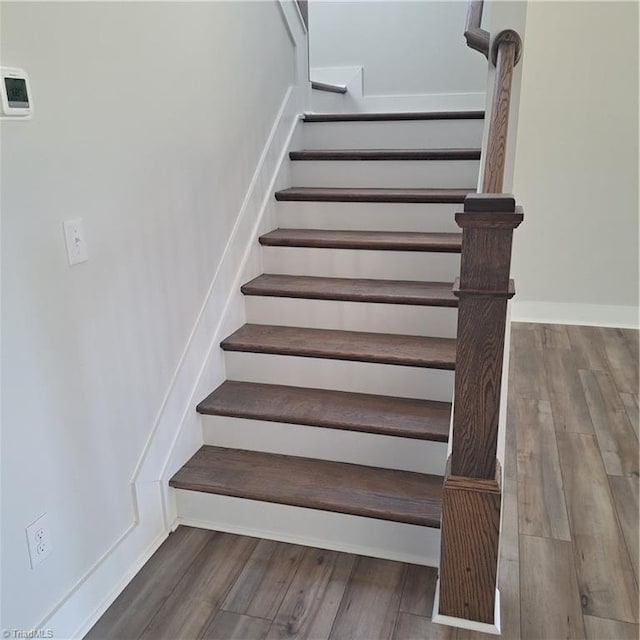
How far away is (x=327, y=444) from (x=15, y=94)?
4.67 feet

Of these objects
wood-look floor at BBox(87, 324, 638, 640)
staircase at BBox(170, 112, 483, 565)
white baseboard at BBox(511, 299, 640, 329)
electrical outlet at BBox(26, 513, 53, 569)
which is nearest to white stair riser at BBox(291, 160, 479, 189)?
staircase at BBox(170, 112, 483, 565)

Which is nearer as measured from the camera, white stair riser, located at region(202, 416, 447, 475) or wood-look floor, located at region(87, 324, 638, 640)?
wood-look floor, located at region(87, 324, 638, 640)

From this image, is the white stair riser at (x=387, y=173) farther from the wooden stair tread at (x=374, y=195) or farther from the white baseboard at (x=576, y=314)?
the white baseboard at (x=576, y=314)

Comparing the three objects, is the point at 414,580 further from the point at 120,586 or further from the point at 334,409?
the point at 120,586

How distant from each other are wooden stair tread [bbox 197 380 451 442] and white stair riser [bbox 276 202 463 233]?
918 mm

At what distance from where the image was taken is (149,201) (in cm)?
182

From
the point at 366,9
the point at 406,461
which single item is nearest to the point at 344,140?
the point at 366,9

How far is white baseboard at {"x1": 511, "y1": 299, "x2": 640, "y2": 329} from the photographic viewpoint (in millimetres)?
4031

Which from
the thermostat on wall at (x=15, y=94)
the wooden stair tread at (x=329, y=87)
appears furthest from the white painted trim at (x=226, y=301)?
the thermostat on wall at (x=15, y=94)

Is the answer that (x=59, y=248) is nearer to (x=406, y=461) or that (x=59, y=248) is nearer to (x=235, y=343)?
(x=235, y=343)

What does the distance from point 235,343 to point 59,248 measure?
101cm

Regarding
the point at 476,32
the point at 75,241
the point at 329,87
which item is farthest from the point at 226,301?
Answer: the point at 329,87

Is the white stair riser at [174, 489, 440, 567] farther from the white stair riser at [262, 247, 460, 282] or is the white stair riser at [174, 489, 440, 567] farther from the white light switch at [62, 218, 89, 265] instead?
the white stair riser at [262, 247, 460, 282]

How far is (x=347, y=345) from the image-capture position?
7.48ft
